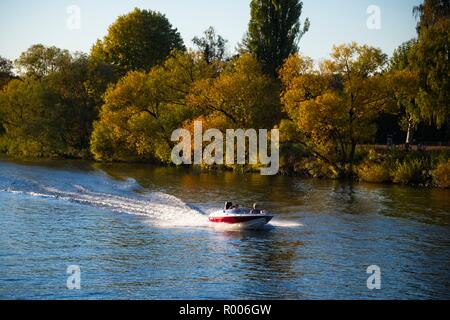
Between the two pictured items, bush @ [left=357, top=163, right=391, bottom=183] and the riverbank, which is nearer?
the riverbank

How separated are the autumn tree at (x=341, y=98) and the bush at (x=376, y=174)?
2556 mm

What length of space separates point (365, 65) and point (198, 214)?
97.8 ft

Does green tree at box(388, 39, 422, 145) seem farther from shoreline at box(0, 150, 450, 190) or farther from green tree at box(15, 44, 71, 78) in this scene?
green tree at box(15, 44, 71, 78)

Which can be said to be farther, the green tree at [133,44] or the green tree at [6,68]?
the green tree at [6,68]

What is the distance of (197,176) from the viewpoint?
226ft

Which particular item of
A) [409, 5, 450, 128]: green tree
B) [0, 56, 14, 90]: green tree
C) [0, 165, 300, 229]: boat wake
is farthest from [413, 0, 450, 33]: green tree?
[0, 56, 14, 90]: green tree

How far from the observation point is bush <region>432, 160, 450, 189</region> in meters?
57.3

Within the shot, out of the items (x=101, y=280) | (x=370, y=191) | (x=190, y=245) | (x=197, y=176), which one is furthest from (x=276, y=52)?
(x=101, y=280)

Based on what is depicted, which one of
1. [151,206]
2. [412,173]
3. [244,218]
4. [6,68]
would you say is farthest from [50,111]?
[244,218]

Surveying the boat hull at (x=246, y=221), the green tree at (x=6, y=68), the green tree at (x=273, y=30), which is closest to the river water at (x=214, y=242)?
the boat hull at (x=246, y=221)

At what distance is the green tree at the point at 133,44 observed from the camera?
114000mm

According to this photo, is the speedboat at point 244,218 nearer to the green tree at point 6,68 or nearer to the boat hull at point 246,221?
the boat hull at point 246,221

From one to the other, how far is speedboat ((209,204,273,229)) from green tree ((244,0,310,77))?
155 feet

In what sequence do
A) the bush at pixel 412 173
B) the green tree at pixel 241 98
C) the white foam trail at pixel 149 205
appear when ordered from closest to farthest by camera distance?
1. the white foam trail at pixel 149 205
2. the bush at pixel 412 173
3. the green tree at pixel 241 98
